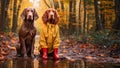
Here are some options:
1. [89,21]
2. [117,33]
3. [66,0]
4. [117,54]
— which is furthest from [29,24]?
[66,0]

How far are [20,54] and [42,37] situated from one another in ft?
2.94

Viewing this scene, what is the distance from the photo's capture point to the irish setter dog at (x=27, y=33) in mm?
9961

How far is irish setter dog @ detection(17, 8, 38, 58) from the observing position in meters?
9.96

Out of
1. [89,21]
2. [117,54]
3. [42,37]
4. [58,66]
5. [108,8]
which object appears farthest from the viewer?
[89,21]

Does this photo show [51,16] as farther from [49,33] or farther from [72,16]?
[72,16]

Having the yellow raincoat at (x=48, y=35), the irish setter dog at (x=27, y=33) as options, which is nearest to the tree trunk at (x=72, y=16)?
the irish setter dog at (x=27, y=33)

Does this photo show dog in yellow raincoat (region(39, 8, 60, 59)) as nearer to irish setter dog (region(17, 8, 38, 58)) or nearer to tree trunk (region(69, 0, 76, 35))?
irish setter dog (region(17, 8, 38, 58))

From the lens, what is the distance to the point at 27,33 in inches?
392

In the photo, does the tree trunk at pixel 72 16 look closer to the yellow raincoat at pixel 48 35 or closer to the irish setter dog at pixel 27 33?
the irish setter dog at pixel 27 33

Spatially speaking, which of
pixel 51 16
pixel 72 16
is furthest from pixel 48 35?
pixel 72 16

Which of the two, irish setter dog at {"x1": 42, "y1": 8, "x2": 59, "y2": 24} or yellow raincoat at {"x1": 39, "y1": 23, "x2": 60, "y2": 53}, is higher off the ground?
irish setter dog at {"x1": 42, "y1": 8, "x2": 59, "y2": 24}

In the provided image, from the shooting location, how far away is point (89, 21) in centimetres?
3112

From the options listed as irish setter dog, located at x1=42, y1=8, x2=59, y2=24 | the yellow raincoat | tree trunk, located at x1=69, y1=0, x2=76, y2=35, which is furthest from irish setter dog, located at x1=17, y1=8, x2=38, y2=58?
tree trunk, located at x1=69, y1=0, x2=76, y2=35

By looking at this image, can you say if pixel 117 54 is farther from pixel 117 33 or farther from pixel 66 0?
pixel 66 0
